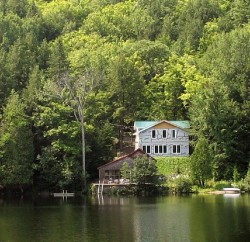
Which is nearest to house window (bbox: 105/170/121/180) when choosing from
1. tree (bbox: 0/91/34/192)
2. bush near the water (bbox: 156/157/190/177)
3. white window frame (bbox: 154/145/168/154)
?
bush near the water (bbox: 156/157/190/177)

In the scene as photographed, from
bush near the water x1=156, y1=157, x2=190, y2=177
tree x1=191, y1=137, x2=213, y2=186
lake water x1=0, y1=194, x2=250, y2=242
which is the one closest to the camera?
lake water x1=0, y1=194, x2=250, y2=242

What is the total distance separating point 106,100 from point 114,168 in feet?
40.8

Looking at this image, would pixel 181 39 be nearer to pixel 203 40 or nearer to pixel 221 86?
pixel 203 40

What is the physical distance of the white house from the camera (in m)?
78.3

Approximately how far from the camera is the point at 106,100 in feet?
265

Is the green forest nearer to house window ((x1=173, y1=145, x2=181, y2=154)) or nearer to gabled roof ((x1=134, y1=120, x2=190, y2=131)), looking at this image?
gabled roof ((x1=134, y1=120, x2=190, y2=131))

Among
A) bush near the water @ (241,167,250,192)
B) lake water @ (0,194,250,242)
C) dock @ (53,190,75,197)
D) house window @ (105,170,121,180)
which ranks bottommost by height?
lake water @ (0,194,250,242)

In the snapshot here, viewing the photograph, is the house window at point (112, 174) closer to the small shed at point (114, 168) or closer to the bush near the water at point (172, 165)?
the small shed at point (114, 168)

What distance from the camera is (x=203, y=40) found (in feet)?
362

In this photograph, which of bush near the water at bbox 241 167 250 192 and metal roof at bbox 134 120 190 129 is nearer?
bush near the water at bbox 241 167 250 192

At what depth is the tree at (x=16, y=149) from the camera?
225 ft

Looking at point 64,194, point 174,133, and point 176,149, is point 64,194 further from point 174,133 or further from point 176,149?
point 174,133

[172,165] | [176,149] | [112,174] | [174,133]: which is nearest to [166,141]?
[174,133]

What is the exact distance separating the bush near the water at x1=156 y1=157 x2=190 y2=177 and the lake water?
12.4m
